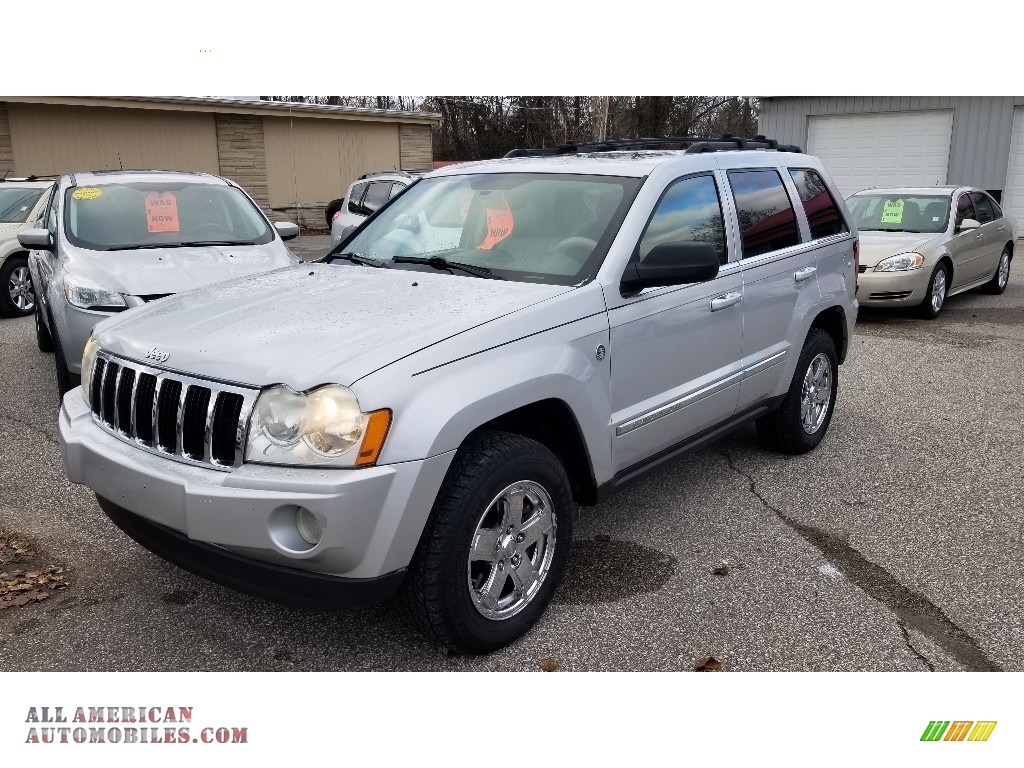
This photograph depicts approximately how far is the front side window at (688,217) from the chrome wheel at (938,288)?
6996 millimetres

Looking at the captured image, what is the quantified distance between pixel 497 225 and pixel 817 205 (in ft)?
7.80

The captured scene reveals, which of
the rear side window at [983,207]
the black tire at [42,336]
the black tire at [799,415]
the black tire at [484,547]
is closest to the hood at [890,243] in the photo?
the rear side window at [983,207]

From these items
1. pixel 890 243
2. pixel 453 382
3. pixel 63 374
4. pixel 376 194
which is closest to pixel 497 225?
pixel 453 382

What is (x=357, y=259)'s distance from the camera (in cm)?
427

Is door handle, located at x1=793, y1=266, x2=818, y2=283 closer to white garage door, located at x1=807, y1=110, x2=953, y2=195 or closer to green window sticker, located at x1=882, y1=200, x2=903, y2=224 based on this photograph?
green window sticker, located at x1=882, y1=200, x2=903, y2=224

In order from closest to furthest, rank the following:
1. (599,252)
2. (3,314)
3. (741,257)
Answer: (599,252) < (741,257) < (3,314)

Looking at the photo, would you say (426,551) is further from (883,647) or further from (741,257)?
(741,257)

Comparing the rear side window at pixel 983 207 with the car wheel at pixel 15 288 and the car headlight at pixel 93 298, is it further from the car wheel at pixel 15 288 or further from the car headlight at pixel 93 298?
the car wheel at pixel 15 288

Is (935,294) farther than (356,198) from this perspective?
No

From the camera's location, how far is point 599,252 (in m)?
3.65

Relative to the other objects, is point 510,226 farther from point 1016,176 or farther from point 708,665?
point 1016,176

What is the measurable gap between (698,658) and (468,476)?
3.73 ft

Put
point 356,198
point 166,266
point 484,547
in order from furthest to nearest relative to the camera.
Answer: point 356,198
point 166,266
point 484,547
